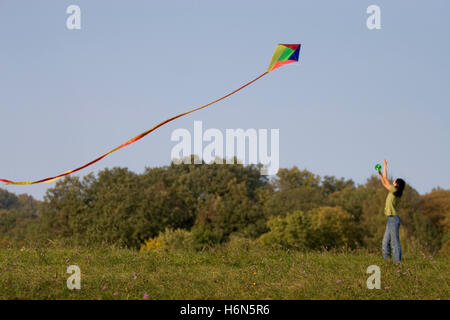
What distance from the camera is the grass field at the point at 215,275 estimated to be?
904cm

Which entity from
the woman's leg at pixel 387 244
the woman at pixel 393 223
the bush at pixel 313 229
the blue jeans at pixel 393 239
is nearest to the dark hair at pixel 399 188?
the woman at pixel 393 223

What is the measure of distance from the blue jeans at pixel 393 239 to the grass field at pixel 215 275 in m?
0.28

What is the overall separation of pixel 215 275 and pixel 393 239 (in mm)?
4798

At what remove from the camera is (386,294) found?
919cm

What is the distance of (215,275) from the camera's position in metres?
10.6

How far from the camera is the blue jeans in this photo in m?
12.5

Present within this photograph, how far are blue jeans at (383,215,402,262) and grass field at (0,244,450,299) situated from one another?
28cm

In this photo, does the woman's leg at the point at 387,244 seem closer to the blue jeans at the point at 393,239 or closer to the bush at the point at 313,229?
the blue jeans at the point at 393,239

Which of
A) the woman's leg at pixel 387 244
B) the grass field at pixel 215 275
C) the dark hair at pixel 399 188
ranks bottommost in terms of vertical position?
the grass field at pixel 215 275

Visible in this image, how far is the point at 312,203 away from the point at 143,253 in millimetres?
65820

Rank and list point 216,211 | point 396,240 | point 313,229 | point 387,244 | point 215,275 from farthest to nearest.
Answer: point 216,211 → point 313,229 → point 387,244 → point 396,240 → point 215,275

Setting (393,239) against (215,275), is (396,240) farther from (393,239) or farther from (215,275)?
(215,275)

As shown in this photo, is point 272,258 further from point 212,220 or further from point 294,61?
point 212,220

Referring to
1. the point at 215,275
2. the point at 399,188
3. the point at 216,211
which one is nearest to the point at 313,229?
the point at 216,211
